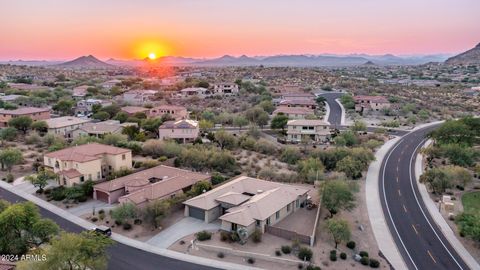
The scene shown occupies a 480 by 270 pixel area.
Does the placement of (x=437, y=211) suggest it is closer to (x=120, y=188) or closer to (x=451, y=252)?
(x=451, y=252)

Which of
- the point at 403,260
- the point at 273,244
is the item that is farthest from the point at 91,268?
the point at 403,260

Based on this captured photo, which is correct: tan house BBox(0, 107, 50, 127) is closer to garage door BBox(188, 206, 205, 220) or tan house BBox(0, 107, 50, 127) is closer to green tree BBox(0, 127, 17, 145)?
green tree BBox(0, 127, 17, 145)

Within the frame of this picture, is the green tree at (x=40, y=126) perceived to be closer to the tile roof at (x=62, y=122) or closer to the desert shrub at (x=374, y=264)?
the tile roof at (x=62, y=122)

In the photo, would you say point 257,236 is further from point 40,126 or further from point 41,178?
point 40,126

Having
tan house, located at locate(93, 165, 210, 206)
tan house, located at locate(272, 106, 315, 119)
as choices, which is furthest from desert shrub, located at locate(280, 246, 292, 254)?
tan house, located at locate(272, 106, 315, 119)

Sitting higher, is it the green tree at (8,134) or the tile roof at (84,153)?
the tile roof at (84,153)

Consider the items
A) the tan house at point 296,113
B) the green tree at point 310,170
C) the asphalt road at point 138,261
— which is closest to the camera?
the asphalt road at point 138,261

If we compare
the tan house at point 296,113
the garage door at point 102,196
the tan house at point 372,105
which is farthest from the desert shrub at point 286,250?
the tan house at point 372,105
